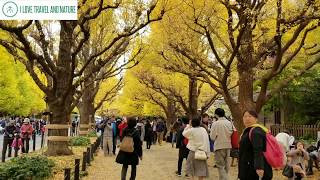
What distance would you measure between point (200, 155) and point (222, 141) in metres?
0.68

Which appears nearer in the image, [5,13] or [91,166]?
[5,13]

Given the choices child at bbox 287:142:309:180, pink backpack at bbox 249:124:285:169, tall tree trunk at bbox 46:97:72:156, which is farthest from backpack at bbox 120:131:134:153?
tall tree trunk at bbox 46:97:72:156

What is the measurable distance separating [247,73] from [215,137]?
18.0ft

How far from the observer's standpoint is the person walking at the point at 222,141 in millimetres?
10047

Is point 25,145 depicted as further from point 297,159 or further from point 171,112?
point 171,112

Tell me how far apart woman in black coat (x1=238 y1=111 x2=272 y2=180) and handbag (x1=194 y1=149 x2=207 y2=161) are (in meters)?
3.29

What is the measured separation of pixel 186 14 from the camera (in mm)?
16828

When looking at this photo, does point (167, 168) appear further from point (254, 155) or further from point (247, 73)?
point (254, 155)

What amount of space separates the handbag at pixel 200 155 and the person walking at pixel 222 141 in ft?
1.54

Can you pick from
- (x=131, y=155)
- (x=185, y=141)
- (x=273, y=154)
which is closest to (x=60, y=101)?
(x=185, y=141)

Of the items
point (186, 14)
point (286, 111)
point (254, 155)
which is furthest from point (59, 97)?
point (286, 111)

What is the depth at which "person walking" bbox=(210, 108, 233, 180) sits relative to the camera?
1005cm

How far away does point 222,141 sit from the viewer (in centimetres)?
1006

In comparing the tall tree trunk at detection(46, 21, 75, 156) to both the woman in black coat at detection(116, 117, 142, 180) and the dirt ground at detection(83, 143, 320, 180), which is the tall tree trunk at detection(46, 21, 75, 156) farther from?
the woman in black coat at detection(116, 117, 142, 180)
